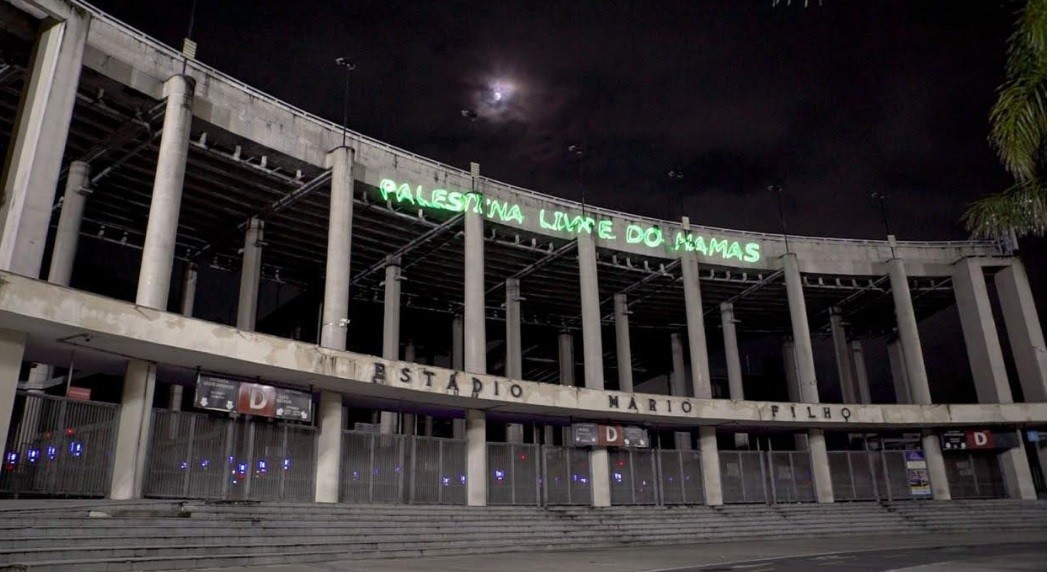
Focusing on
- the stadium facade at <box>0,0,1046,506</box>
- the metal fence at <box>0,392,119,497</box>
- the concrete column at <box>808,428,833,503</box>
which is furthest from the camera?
the concrete column at <box>808,428,833,503</box>

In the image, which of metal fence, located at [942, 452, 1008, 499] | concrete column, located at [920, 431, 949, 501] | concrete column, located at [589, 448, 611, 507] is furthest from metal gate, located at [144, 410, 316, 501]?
metal fence, located at [942, 452, 1008, 499]

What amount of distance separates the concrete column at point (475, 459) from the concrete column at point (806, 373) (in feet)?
64.7

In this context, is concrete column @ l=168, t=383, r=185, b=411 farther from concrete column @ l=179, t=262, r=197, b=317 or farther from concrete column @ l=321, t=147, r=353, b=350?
concrete column @ l=321, t=147, r=353, b=350

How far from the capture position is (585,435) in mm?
31734

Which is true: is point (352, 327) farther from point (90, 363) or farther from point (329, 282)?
point (90, 363)

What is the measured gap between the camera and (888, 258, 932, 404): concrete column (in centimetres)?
4047

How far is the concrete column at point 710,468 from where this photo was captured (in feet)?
115

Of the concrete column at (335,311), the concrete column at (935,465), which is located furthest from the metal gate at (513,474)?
the concrete column at (935,465)

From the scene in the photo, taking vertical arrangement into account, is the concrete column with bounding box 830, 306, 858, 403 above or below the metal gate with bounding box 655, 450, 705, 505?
above

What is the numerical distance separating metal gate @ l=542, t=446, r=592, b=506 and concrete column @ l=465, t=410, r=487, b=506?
325 cm

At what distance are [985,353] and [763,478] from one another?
16.8 m

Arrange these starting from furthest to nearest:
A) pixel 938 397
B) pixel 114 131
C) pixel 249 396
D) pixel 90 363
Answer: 1. pixel 938 397
2. pixel 114 131
3. pixel 249 396
4. pixel 90 363

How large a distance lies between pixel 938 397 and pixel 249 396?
85.2 metres

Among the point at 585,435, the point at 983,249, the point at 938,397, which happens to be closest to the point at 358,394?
the point at 585,435
